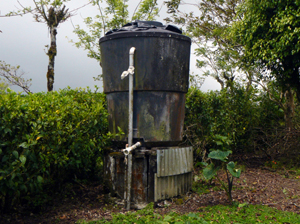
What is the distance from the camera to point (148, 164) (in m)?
5.08

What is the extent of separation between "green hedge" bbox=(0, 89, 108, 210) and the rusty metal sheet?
1.09 metres

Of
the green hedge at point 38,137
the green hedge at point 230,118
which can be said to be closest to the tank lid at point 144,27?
the green hedge at point 38,137

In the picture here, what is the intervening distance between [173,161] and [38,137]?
7.85 feet

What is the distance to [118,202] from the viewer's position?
5.17 meters

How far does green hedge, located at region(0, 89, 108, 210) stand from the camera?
3934mm

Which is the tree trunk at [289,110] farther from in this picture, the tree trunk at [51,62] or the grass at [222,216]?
the tree trunk at [51,62]

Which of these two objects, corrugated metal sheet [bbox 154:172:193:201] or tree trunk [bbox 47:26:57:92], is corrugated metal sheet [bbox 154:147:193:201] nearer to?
corrugated metal sheet [bbox 154:172:193:201]

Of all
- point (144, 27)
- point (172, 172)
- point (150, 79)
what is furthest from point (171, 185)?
point (144, 27)

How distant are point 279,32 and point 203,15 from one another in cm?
837

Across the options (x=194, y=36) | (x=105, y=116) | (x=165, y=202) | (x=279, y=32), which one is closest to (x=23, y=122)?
(x=105, y=116)

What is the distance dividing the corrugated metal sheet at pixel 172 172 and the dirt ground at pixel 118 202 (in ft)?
0.54

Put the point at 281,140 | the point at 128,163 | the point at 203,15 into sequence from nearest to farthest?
the point at 128,163 < the point at 281,140 < the point at 203,15

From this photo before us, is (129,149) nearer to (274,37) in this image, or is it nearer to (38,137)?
(38,137)

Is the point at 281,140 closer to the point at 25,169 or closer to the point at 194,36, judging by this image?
the point at 25,169
